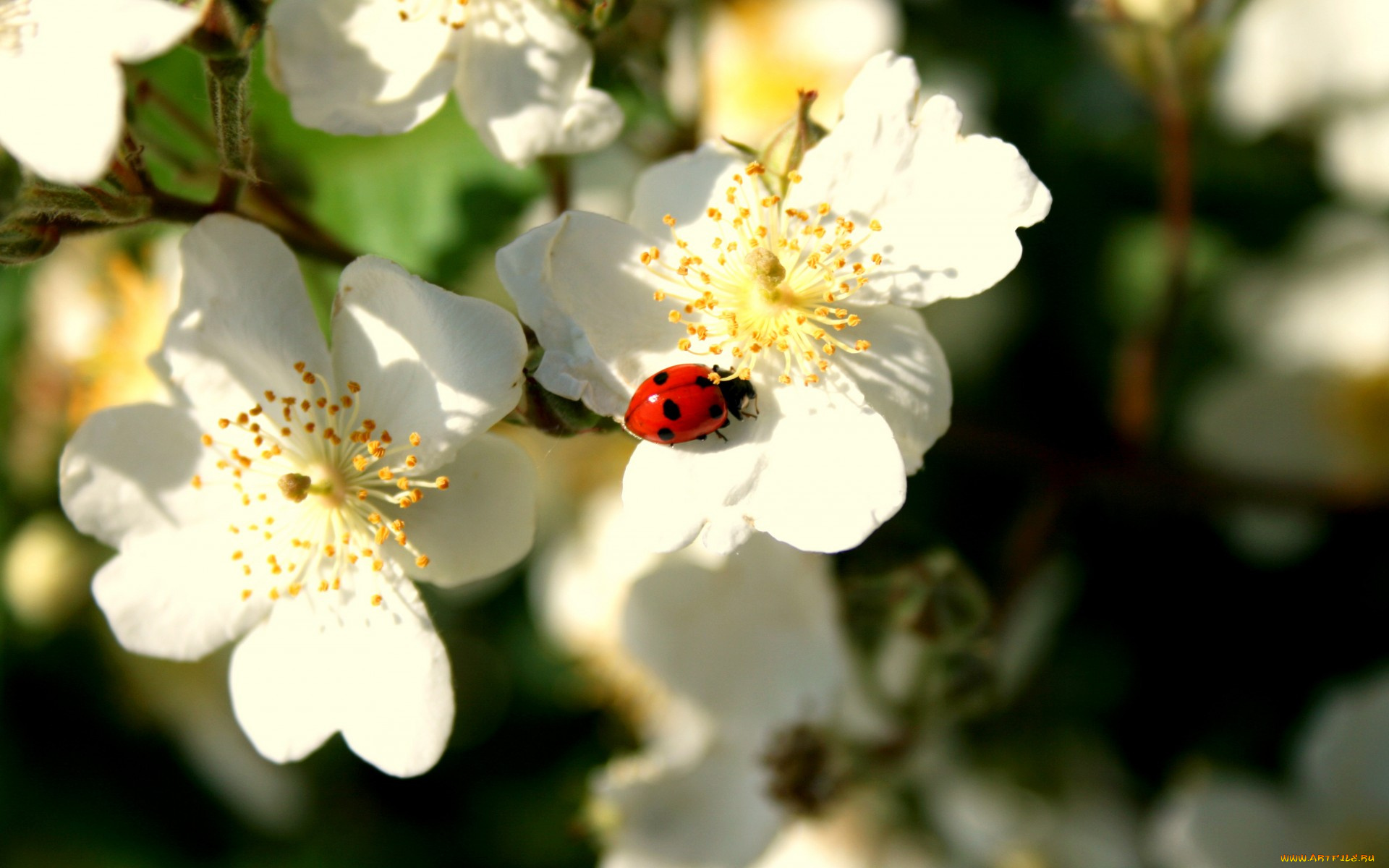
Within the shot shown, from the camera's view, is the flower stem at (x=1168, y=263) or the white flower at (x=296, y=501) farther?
the flower stem at (x=1168, y=263)

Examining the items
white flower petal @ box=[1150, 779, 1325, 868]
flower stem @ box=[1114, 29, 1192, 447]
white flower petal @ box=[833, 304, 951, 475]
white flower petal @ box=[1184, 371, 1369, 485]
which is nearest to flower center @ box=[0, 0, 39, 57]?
white flower petal @ box=[833, 304, 951, 475]

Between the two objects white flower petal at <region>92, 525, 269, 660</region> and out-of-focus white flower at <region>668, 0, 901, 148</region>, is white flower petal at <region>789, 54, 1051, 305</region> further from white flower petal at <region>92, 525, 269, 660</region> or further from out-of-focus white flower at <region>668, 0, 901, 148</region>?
out-of-focus white flower at <region>668, 0, 901, 148</region>

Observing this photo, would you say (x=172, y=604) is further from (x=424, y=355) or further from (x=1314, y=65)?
(x=1314, y=65)

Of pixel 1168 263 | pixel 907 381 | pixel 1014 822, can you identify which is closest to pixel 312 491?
pixel 907 381

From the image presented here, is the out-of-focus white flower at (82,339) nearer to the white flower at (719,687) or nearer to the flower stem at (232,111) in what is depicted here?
the flower stem at (232,111)

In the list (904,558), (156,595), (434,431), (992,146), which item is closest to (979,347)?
(904,558)

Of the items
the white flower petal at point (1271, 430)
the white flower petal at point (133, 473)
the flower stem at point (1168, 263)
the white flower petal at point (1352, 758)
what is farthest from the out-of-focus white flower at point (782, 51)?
the white flower petal at point (1352, 758)
